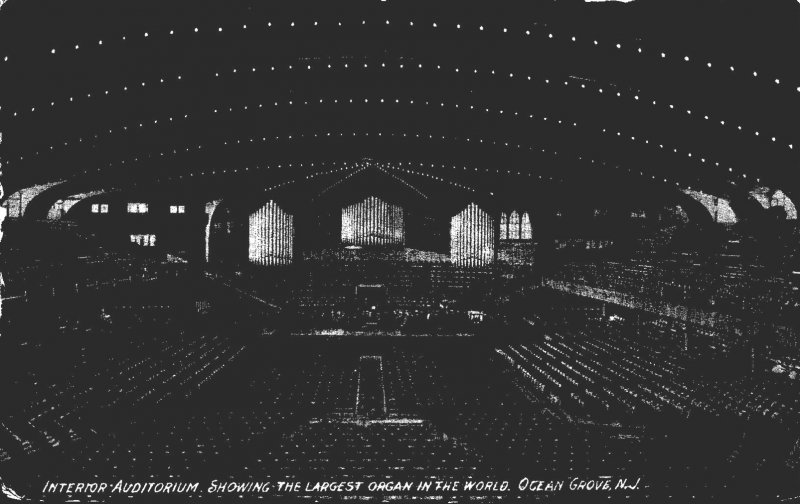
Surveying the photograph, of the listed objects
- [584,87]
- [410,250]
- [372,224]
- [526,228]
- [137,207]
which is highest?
[584,87]

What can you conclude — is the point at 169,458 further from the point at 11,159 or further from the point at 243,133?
the point at 11,159

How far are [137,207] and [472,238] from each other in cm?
1668

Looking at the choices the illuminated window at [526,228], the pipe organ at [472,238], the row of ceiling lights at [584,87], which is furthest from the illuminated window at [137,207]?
the illuminated window at [526,228]

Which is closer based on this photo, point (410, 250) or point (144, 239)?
point (410, 250)

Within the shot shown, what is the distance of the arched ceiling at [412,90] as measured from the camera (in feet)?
31.6

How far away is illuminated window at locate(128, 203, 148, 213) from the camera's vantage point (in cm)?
2762

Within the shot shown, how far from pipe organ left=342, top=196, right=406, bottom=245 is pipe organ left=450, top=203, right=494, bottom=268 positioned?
2.59 m

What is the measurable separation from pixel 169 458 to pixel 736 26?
9.28m

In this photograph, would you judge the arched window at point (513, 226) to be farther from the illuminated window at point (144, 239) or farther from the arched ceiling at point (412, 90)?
the illuminated window at point (144, 239)

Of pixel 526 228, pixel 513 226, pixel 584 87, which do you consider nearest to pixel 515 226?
pixel 513 226

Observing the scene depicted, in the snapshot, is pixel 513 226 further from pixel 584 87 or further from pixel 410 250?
pixel 584 87

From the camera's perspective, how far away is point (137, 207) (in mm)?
28000

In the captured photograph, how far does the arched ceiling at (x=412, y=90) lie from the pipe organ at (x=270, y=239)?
5.28 feet

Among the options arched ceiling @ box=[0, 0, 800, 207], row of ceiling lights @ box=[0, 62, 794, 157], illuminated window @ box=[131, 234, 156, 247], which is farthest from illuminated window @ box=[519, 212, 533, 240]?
illuminated window @ box=[131, 234, 156, 247]
